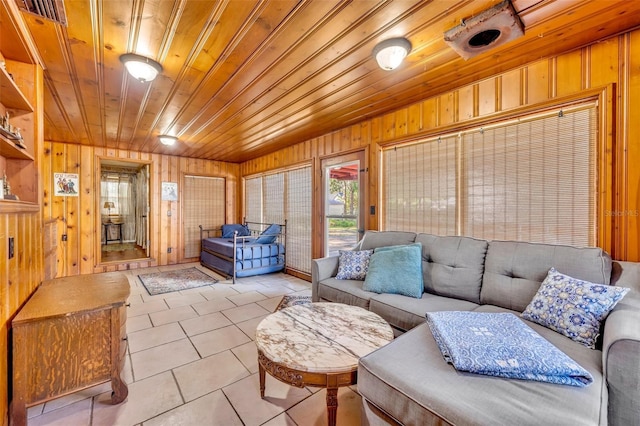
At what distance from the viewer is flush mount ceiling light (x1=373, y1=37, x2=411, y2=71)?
6.12 feet

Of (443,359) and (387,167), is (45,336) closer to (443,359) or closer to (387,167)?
(443,359)

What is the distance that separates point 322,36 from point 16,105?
82.6 inches

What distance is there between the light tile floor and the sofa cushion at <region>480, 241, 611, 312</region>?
1258mm

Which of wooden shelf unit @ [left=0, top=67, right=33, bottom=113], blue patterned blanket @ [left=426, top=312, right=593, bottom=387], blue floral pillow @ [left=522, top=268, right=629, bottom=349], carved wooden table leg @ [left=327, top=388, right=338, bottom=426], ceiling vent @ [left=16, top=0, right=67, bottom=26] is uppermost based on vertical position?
ceiling vent @ [left=16, top=0, right=67, bottom=26]

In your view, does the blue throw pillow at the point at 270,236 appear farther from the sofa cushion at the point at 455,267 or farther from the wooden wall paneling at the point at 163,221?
the sofa cushion at the point at 455,267

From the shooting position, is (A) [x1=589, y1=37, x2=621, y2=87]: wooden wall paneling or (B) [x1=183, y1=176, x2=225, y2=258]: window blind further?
(B) [x1=183, y1=176, x2=225, y2=258]: window blind

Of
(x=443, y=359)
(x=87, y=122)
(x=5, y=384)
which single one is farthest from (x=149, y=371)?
(x=87, y=122)

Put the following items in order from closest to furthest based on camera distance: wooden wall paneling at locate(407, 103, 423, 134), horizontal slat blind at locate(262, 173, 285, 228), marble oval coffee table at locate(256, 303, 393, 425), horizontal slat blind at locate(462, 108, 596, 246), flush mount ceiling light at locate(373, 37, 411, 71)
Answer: marble oval coffee table at locate(256, 303, 393, 425) < flush mount ceiling light at locate(373, 37, 411, 71) < horizontal slat blind at locate(462, 108, 596, 246) < wooden wall paneling at locate(407, 103, 423, 134) < horizontal slat blind at locate(262, 173, 285, 228)

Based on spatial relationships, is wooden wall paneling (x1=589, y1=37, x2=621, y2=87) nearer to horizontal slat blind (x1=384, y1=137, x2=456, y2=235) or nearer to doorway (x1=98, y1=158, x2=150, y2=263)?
horizontal slat blind (x1=384, y1=137, x2=456, y2=235)

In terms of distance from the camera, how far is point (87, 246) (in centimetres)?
484

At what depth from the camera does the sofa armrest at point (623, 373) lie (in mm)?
1033

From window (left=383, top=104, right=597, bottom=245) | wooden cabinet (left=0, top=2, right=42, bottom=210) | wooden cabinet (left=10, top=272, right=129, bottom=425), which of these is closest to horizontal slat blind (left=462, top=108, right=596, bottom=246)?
window (left=383, top=104, right=597, bottom=245)

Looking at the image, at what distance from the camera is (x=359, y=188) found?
3600 millimetres

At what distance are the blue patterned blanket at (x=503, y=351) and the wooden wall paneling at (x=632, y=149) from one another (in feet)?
3.64
